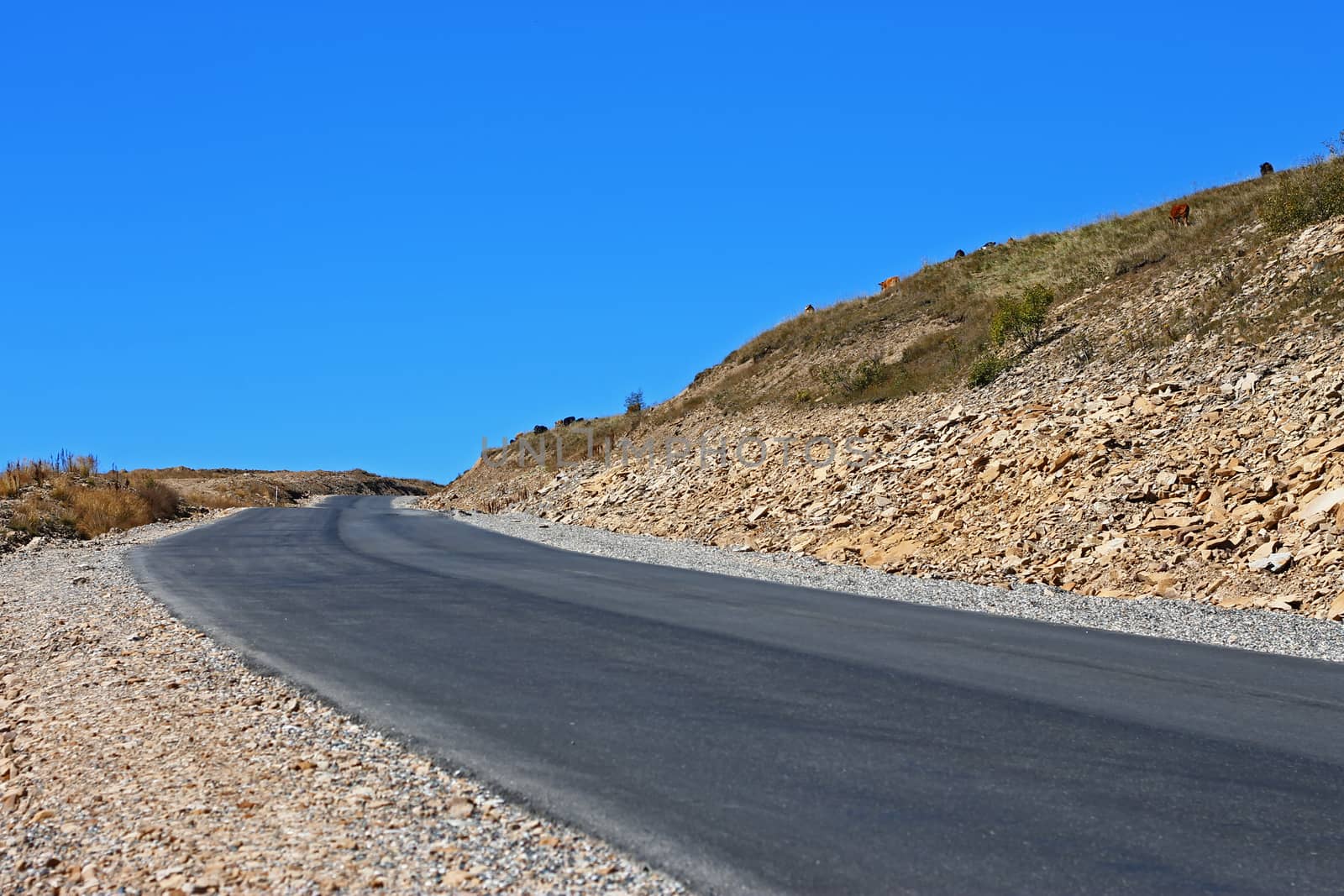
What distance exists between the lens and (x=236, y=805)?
572 cm

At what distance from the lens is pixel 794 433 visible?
33.3 meters

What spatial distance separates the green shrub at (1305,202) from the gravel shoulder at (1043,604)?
1603 cm

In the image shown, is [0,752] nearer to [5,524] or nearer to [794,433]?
[5,524]

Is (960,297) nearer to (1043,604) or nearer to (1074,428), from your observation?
(1074,428)

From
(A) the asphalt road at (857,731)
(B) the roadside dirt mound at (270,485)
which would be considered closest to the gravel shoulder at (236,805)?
(A) the asphalt road at (857,731)

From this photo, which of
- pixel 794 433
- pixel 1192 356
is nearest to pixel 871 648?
pixel 1192 356

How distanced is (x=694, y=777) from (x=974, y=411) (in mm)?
21882

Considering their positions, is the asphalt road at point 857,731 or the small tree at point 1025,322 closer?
the asphalt road at point 857,731

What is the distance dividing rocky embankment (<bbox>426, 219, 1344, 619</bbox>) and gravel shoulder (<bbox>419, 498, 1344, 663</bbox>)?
2.45 ft

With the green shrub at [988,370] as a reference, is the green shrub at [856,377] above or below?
above

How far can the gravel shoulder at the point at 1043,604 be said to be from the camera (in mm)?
11648

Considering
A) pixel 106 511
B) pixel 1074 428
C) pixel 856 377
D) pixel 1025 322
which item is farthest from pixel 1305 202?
pixel 106 511

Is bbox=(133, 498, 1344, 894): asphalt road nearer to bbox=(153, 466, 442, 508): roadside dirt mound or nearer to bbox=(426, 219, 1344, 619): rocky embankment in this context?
bbox=(426, 219, 1344, 619): rocky embankment

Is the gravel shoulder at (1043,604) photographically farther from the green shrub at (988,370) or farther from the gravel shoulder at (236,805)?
the green shrub at (988,370)
